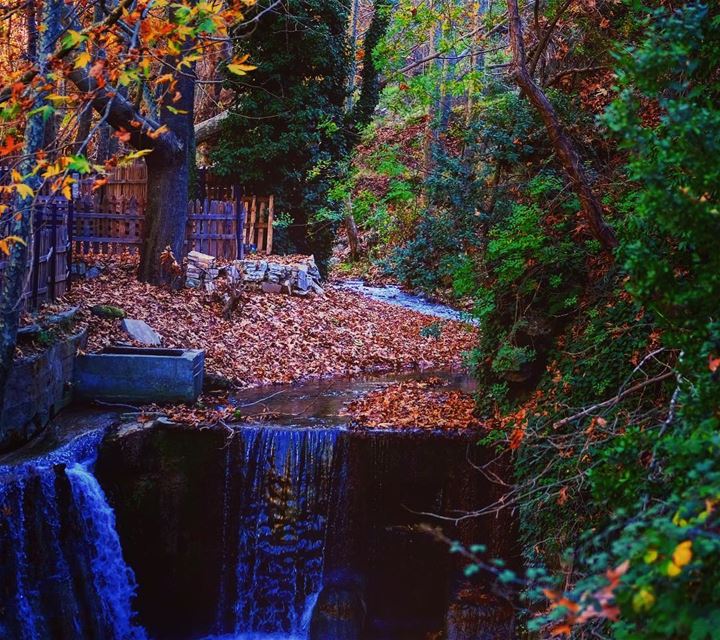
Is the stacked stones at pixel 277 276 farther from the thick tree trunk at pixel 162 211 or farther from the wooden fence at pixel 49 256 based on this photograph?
the wooden fence at pixel 49 256

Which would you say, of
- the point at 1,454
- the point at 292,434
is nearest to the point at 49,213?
the point at 1,454

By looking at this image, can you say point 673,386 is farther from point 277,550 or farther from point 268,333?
point 268,333

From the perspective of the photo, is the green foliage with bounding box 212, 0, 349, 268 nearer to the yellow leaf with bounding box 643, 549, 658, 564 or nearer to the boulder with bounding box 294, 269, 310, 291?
the boulder with bounding box 294, 269, 310, 291

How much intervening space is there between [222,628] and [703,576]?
23.6 ft

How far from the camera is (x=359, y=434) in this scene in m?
9.06

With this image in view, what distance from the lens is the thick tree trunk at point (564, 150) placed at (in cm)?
815

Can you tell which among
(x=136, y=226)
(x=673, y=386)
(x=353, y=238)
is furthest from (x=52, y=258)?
(x=353, y=238)

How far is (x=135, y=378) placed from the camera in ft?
33.0

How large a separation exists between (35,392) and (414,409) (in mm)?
4385

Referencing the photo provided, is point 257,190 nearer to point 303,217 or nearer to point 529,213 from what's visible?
point 303,217

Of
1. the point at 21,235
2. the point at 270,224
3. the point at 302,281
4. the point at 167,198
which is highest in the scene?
the point at 167,198

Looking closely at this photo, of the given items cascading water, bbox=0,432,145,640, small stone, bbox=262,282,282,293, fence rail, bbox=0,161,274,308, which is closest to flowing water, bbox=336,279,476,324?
fence rail, bbox=0,161,274,308

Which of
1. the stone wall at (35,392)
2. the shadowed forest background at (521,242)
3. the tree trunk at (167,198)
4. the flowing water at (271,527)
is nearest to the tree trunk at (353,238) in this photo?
the shadowed forest background at (521,242)

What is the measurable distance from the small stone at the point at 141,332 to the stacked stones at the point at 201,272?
2.67m
